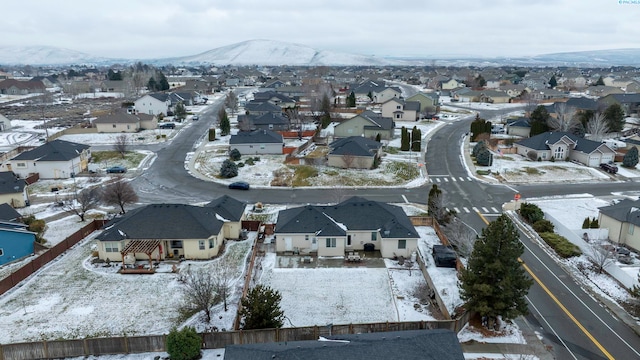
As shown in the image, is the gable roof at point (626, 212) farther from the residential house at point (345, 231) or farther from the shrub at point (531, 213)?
the residential house at point (345, 231)

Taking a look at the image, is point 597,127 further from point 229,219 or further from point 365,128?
point 229,219

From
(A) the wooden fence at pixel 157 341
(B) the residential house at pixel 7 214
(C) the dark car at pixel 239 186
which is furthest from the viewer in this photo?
(C) the dark car at pixel 239 186

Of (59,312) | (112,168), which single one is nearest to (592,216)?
(59,312)

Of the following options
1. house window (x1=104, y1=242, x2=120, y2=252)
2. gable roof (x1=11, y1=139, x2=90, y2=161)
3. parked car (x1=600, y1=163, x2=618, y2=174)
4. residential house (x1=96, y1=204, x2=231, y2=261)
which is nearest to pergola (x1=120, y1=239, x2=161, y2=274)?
residential house (x1=96, y1=204, x2=231, y2=261)

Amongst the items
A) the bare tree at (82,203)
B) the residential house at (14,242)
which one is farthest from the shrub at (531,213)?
the residential house at (14,242)

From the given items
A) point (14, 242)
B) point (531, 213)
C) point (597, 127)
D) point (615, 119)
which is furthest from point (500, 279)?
point (615, 119)

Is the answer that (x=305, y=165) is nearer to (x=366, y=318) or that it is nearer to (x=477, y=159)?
(x=477, y=159)

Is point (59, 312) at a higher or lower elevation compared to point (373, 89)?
lower
